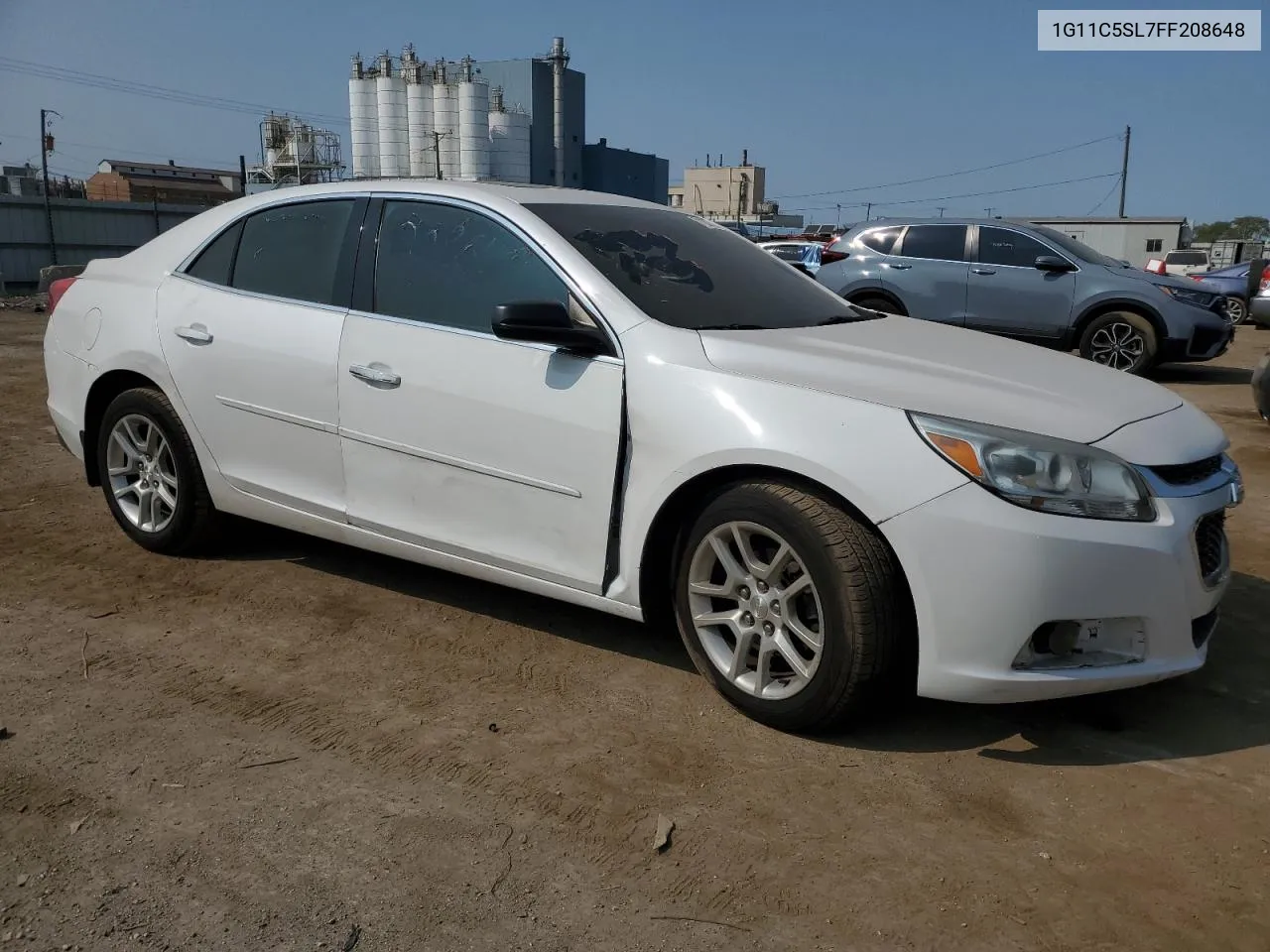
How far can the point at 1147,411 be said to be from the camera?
125 inches

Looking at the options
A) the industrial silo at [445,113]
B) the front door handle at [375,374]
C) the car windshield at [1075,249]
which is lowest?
the front door handle at [375,374]

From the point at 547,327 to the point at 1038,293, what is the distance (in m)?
9.16

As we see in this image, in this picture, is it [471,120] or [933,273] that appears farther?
[471,120]

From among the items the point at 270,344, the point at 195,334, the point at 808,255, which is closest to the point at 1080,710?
the point at 270,344

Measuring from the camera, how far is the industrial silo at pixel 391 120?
64.8 metres

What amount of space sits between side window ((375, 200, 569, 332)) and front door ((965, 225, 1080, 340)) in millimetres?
8725

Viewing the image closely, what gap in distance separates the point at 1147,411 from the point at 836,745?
1388mm

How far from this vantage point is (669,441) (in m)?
3.11

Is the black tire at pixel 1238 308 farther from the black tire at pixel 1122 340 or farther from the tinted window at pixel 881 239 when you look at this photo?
the tinted window at pixel 881 239

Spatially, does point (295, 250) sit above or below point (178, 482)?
above

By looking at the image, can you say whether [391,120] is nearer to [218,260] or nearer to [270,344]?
[218,260]

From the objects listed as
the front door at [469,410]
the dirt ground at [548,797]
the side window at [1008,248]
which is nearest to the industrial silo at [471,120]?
the side window at [1008,248]

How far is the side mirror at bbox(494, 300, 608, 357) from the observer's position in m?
3.22

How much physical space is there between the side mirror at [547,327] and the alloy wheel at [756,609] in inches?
28.0
